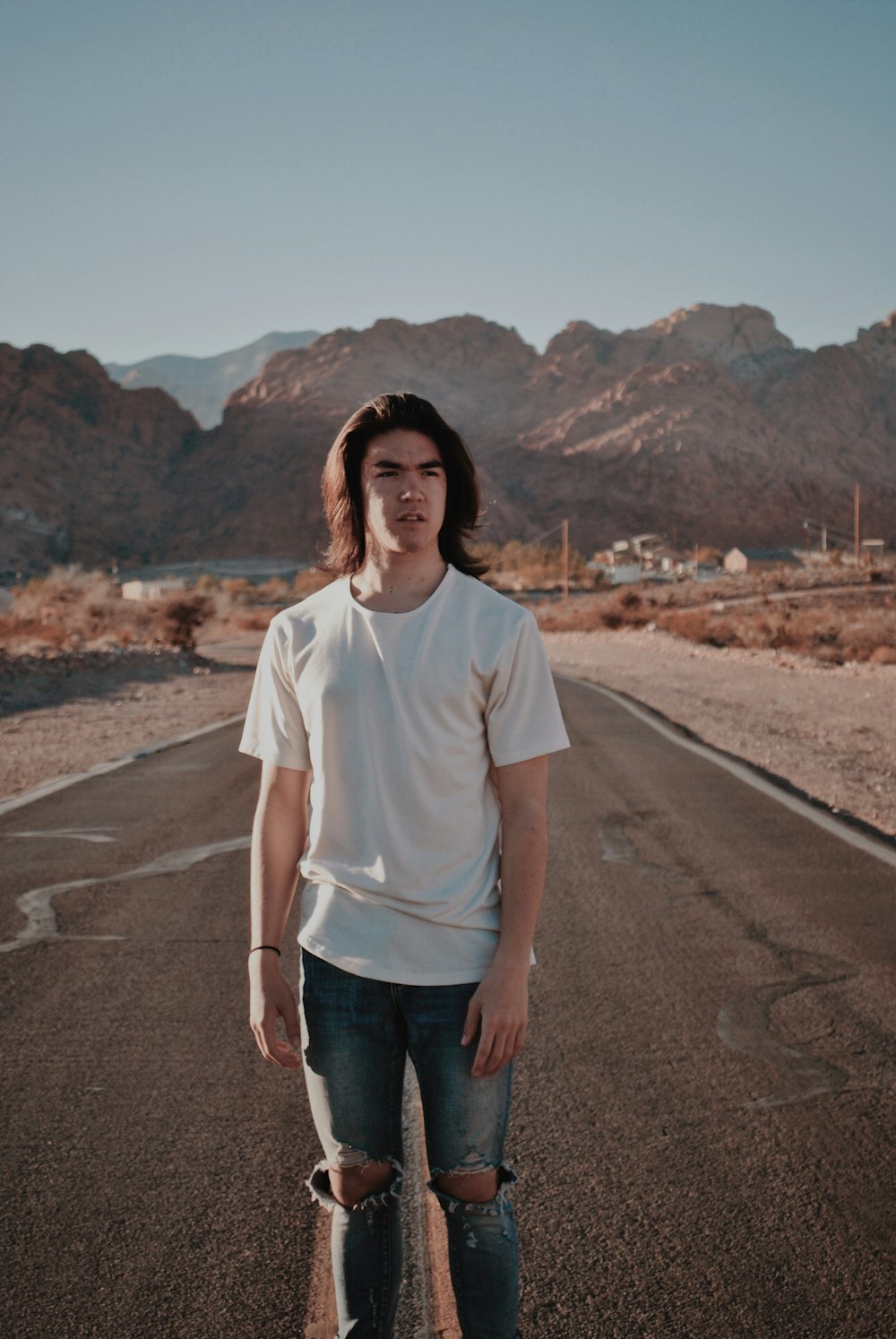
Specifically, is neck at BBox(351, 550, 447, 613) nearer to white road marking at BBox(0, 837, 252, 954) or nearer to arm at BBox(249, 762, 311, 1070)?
arm at BBox(249, 762, 311, 1070)

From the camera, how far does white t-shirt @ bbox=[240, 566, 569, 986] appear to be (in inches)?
83.5

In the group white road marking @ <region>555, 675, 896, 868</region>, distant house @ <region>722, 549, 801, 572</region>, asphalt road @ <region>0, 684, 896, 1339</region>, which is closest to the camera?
asphalt road @ <region>0, 684, 896, 1339</region>

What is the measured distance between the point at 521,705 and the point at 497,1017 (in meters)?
0.56

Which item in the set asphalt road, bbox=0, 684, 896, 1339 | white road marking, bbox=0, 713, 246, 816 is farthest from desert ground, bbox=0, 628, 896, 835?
asphalt road, bbox=0, 684, 896, 1339

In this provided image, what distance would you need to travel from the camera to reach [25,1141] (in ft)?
11.3

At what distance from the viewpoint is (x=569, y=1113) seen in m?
3.64

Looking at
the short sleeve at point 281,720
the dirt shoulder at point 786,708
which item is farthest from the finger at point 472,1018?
the dirt shoulder at point 786,708

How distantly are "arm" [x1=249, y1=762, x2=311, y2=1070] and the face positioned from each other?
0.52 metres

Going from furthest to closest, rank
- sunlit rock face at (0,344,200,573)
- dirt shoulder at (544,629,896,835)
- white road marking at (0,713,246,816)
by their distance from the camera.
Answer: sunlit rock face at (0,344,200,573), dirt shoulder at (544,629,896,835), white road marking at (0,713,246,816)

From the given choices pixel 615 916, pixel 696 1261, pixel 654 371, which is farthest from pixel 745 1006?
pixel 654 371

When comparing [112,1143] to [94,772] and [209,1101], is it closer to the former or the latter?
[209,1101]

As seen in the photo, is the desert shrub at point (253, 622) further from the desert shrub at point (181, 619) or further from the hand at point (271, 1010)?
the hand at point (271, 1010)

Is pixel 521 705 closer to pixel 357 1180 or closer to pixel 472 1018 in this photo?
pixel 472 1018

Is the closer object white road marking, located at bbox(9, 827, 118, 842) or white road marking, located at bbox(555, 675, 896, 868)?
white road marking, located at bbox(555, 675, 896, 868)
